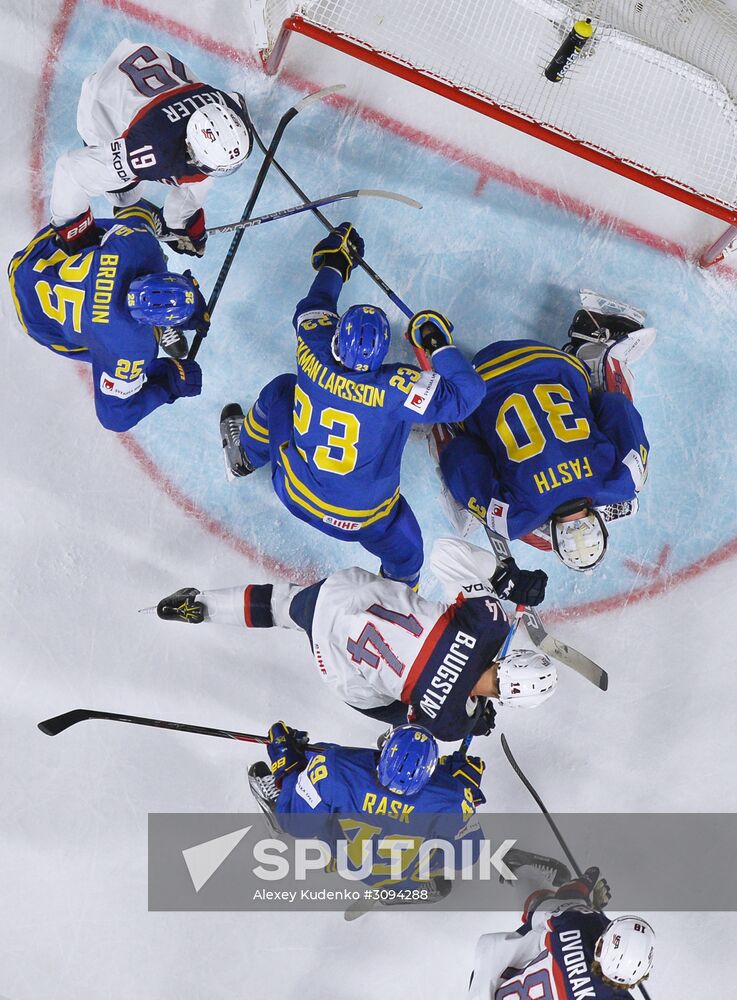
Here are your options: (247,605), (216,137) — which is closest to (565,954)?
(247,605)

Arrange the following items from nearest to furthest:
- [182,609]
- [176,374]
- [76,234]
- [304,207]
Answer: [76,234] → [176,374] → [304,207] → [182,609]

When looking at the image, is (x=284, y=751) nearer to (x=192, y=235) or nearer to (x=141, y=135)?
(x=192, y=235)

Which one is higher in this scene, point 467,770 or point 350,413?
point 350,413

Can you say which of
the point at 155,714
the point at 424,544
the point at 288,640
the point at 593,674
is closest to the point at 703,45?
the point at 424,544

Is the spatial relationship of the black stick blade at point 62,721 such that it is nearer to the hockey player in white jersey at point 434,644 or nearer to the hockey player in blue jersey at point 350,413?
the hockey player in white jersey at point 434,644

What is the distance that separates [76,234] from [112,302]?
0.45 meters

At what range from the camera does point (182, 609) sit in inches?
185

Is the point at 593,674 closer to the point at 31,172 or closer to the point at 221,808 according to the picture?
the point at 221,808

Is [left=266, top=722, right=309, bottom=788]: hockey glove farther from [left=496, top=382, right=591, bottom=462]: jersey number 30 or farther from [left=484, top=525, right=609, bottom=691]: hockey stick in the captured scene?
[left=496, top=382, right=591, bottom=462]: jersey number 30

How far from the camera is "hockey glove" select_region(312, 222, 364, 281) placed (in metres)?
4.45

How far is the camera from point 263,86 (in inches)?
187

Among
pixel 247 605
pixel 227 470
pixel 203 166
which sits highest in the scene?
pixel 203 166

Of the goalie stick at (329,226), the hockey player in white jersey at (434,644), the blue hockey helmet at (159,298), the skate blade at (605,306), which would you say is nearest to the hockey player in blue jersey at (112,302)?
the blue hockey helmet at (159,298)

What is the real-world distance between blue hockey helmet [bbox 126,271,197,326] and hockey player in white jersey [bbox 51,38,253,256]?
0.51m
